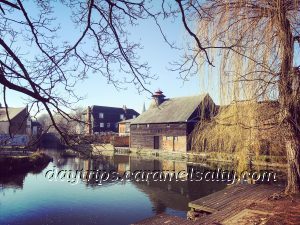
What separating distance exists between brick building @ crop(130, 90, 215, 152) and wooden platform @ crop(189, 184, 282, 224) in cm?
2184

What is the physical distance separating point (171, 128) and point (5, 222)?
2798 centimetres

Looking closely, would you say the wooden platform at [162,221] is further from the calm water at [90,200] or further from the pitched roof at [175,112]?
the pitched roof at [175,112]

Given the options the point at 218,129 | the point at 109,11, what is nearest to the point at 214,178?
the point at 218,129

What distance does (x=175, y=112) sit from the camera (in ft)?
130

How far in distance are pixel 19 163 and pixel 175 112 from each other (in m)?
20.7

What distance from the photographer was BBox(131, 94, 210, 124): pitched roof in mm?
37219

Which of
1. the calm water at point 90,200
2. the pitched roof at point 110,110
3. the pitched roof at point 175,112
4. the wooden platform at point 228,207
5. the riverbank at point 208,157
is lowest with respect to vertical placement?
the calm water at point 90,200

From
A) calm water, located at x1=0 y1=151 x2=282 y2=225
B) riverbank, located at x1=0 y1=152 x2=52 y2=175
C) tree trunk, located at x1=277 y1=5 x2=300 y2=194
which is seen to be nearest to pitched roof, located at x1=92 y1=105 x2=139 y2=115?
riverbank, located at x1=0 y1=152 x2=52 y2=175

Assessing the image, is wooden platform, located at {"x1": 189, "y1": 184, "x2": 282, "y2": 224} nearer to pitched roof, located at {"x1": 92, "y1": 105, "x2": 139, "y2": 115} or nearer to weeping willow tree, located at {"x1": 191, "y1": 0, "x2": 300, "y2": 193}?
weeping willow tree, located at {"x1": 191, "y1": 0, "x2": 300, "y2": 193}

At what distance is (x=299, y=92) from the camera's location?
23.2ft

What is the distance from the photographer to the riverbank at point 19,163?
24.4 metres

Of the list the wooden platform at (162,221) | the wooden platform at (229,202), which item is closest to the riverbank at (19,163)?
the wooden platform at (162,221)

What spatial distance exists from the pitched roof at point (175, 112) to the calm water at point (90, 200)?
18.3m

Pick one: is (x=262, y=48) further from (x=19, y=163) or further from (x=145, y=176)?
(x=19, y=163)
